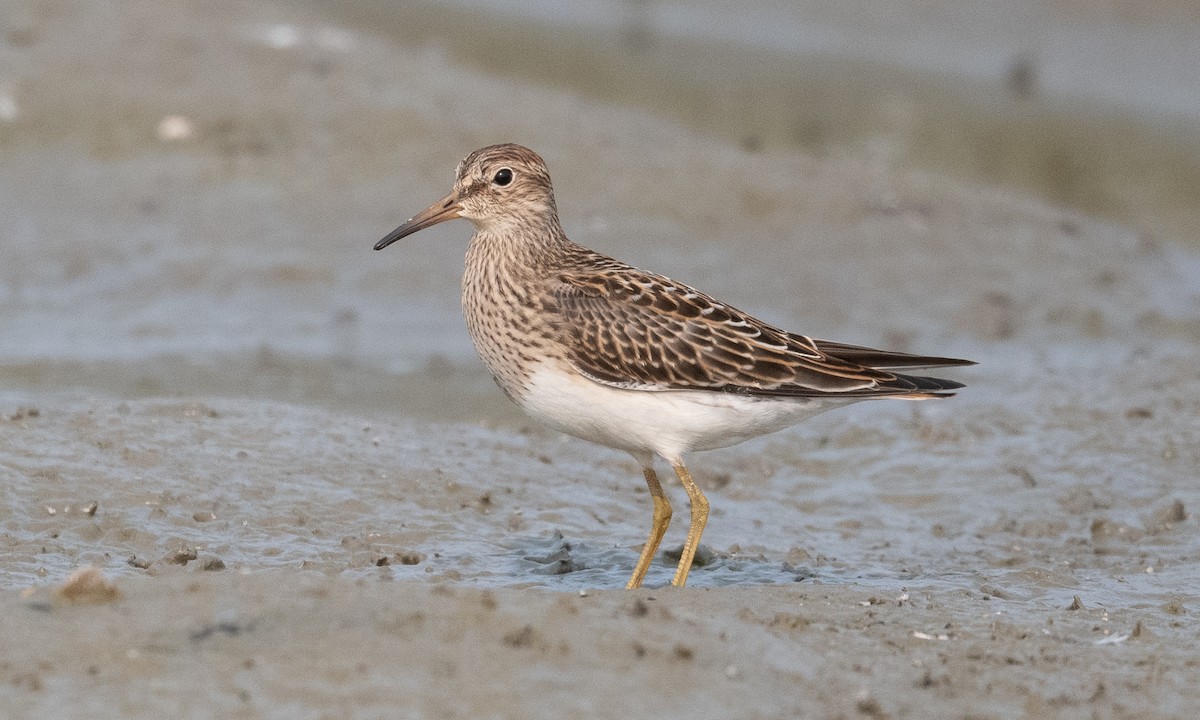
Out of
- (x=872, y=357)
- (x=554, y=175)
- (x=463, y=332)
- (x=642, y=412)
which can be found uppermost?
(x=554, y=175)

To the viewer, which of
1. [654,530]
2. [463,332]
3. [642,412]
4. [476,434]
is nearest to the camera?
[642,412]

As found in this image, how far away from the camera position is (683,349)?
7.27 metres

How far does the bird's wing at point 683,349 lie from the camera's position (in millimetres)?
7188

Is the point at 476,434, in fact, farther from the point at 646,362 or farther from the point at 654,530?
the point at 646,362

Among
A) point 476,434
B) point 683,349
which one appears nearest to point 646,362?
point 683,349

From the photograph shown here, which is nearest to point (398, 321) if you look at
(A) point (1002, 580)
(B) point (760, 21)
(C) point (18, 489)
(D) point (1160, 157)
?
(C) point (18, 489)

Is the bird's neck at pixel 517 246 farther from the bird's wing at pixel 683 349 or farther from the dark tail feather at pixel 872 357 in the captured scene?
the dark tail feather at pixel 872 357

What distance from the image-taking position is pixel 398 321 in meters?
12.8

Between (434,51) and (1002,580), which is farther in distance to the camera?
(434,51)

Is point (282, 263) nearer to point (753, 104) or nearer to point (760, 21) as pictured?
point (753, 104)

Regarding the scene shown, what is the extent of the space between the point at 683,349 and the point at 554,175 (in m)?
8.06

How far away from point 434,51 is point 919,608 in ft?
43.2

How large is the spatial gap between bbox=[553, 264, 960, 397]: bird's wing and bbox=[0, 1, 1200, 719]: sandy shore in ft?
3.12

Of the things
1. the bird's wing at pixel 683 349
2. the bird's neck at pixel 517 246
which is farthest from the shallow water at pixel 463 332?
the bird's neck at pixel 517 246
